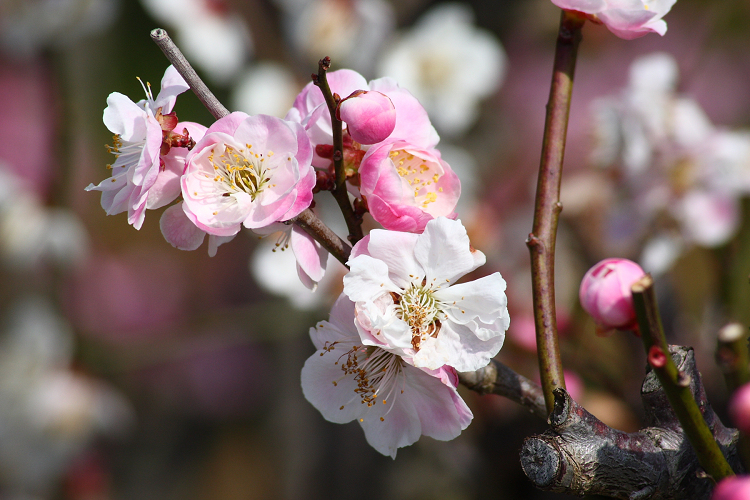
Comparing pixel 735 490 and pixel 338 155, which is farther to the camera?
pixel 338 155

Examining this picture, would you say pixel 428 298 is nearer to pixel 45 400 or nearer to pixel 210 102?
pixel 210 102

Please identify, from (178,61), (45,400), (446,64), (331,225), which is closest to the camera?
(178,61)

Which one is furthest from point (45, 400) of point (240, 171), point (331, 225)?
point (240, 171)

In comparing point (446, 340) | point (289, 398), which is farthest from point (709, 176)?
point (289, 398)

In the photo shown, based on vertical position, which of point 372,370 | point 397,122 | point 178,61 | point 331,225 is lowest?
point 331,225

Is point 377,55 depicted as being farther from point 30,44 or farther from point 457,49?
point 30,44

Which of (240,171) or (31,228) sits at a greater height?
(240,171)
